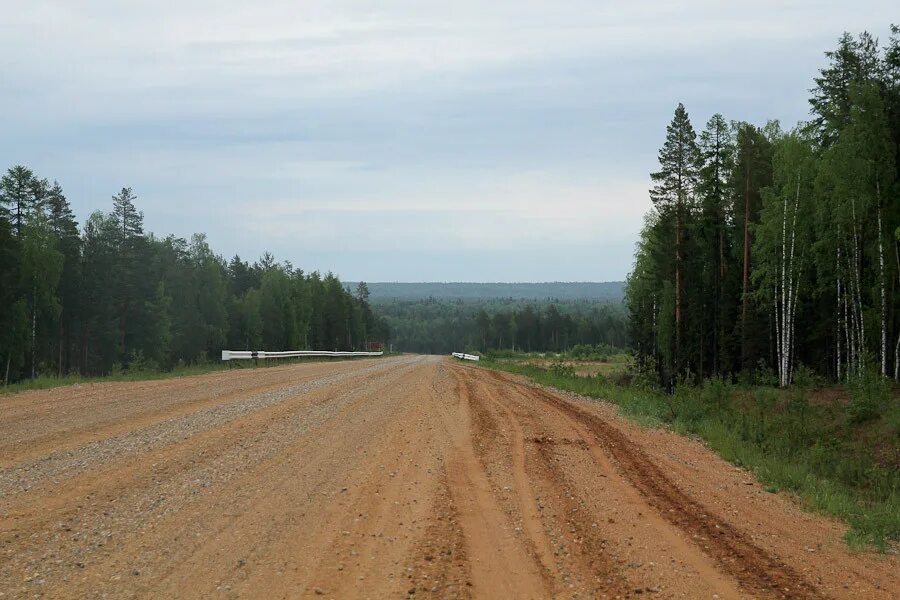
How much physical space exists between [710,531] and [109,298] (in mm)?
60643

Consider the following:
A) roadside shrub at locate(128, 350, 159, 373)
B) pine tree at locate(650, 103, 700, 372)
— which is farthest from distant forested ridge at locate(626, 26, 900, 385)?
roadside shrub at locate(128, 350, 159, 373)

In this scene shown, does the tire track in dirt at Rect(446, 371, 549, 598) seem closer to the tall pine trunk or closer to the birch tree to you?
the birch tree

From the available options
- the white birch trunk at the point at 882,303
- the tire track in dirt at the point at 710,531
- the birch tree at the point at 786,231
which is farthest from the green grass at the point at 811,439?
the birch tree at the point at 786,231

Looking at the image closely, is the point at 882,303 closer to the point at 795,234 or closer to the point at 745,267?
the point at 795,234

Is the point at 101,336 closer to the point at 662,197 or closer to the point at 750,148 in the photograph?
the point at 662,197

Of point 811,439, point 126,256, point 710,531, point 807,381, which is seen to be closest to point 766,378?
point 807,381

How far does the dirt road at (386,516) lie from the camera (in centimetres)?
586

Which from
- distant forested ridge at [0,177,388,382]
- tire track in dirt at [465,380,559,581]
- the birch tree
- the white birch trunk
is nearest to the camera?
tire track in dirt at [465,380,559,581]

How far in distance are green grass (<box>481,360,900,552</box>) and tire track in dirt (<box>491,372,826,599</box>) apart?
54.2 inches

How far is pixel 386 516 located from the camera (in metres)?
7.51

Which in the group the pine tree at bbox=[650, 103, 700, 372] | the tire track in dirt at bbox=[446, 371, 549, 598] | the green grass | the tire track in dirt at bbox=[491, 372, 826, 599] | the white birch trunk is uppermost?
the pine tree at bbox=[650, 103, 700, 372]

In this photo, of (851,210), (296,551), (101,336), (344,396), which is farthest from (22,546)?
(101,336)

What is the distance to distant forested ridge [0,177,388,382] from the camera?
5009 cm

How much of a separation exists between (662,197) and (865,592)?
38.5 meters
